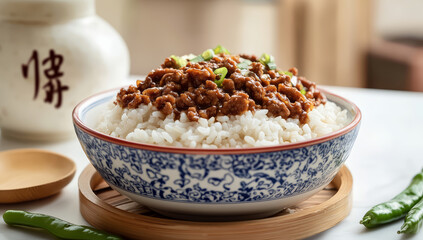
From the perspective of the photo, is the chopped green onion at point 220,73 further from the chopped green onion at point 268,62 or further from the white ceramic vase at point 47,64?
the white ceramic vase at point 47,64

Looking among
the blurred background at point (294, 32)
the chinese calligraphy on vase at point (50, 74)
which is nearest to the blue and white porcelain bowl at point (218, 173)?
the chinese calligraphy on vase at point (50, 74)

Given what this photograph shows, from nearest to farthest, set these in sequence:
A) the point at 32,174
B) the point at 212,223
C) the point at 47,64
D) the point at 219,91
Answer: the point at 212,223, the point at 219,91, the point at 32,174, the point at 47,64

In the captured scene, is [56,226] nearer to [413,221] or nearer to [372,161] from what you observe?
[413,221]

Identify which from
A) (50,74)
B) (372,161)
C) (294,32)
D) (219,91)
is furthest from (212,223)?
(294,32)

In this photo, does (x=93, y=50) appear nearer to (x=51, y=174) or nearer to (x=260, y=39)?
Result: (x=51, y=174)

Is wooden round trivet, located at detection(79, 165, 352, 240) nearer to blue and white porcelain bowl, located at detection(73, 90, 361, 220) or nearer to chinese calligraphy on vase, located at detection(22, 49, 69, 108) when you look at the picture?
blue and white porcelain bowl, located at detection(73, 90, 361, 220)

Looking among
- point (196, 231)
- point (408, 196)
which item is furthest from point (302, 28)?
point (196, 231)

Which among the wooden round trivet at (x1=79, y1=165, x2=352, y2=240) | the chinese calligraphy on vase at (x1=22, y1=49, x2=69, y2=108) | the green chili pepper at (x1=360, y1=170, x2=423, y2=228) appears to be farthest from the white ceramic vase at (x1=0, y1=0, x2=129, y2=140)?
the green chili pepper at (x1=360, y1=170, x2=423, y2=228)

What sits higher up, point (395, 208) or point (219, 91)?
point (219, 91)
